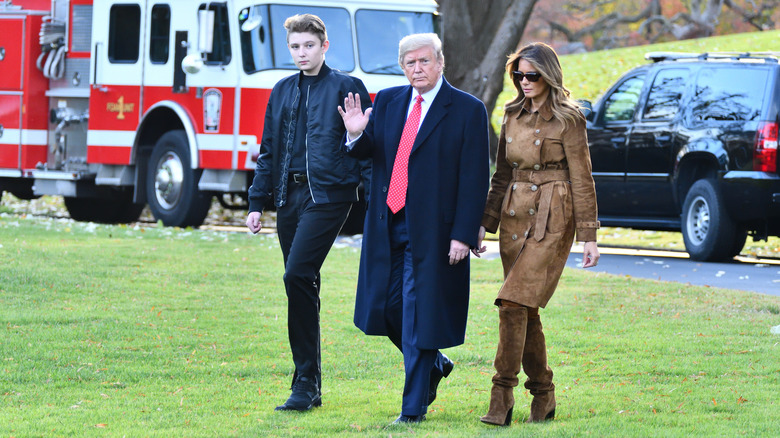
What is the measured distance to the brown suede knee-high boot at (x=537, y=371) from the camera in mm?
6191

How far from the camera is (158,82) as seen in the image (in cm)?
1688

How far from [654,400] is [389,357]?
6.56 ft

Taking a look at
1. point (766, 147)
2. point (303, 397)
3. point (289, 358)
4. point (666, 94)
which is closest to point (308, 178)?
point (303, 397)

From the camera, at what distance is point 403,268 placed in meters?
6.32

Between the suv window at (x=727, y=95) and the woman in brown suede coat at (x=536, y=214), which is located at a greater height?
the suv window at (x=727, y=95)

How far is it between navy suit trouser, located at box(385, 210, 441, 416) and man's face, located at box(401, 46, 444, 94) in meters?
0.61

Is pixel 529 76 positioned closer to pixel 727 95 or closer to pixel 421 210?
pixel 421 210

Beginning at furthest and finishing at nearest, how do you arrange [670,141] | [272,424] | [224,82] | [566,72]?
[566,72] < [224,82] < [670,141] < [272,424]

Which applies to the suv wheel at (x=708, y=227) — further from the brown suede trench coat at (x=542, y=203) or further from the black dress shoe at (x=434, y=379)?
the brown suede trench coat at (x=542, y=203)

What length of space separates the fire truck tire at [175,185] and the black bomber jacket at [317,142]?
1003 cm

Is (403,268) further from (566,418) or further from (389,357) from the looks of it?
(389,357)

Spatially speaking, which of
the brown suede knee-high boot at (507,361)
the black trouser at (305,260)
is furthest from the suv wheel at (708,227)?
the brown suede knee-high boot at (507,361)

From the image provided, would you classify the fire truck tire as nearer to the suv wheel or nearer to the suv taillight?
the suv wheel

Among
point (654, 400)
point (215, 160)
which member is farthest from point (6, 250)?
point (654, 400)
